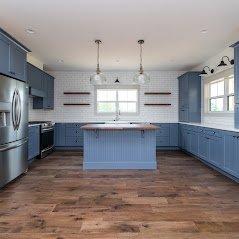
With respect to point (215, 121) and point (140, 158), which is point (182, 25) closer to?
point (140, 158)

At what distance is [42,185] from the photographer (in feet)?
13.1

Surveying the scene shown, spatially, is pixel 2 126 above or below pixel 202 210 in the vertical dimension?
above

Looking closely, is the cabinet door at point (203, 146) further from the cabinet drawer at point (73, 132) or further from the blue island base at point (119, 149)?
the cabinet drawer at point (73, 132)

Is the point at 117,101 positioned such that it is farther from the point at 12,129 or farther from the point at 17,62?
the point at 12,129

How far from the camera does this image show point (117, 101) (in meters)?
8.25

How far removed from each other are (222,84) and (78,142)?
450 cm

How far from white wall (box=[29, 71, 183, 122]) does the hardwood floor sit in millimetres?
3382

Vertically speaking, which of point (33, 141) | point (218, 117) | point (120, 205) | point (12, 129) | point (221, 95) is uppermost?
point (221, 95)

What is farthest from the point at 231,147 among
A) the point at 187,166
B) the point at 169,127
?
the point at 169,127

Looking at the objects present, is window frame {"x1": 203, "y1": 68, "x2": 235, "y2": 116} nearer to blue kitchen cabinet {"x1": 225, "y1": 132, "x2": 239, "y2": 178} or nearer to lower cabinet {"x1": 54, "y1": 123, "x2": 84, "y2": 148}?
blue kitchen cabinet {"x1": 225, "y1": 132, "x2": 239, "y2": 178}

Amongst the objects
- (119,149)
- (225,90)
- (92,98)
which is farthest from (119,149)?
(92,98)

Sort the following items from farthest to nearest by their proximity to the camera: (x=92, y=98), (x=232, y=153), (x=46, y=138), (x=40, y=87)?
(x=92, y=98) → (x=46, y=138) → (x=40, y=87) → (x=232, y=153)

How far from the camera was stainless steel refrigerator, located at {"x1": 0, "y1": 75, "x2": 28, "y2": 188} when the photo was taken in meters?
3.69

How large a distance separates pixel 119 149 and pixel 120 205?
6.93ft
